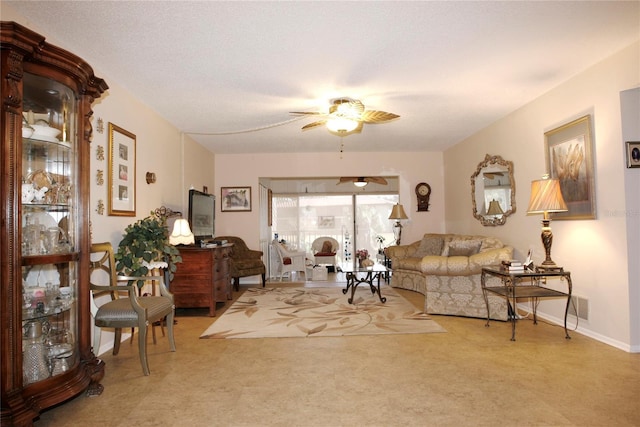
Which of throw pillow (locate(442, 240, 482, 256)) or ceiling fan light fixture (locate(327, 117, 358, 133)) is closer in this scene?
ceiling fan light fixture (locate(327, 117, 358, 133))

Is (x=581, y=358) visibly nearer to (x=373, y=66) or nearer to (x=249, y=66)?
(x=373, y=66)

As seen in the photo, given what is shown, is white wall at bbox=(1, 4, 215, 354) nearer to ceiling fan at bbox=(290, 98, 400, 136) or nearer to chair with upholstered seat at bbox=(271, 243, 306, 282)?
ceiling fan at bbox=(290, 98, 400, 136)

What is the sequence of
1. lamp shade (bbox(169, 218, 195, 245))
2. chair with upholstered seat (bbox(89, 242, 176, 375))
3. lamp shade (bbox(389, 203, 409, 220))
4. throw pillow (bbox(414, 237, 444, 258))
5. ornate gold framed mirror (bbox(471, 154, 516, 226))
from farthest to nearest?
1. lamp shade (bbox(389, 203, 409, 220))
2. throw pillow (bbox(414, 237, 444, 258))
3. ornate gold framed mirror (bbox(471, 154, 516, 226))
4. lamp shade (bbox(169, 218, 195, 245))
5. chair with upholstered seat (bbox(89, 242, 176, 375))

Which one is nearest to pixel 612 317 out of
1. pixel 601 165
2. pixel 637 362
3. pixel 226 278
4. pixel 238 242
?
pixel 637 362

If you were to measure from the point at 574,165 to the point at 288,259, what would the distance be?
5.21 m

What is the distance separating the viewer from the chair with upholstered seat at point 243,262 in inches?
246

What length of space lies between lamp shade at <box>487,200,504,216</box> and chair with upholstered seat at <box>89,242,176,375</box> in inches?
172

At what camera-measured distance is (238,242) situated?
692 cm

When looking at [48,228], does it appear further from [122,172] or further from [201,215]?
[201,215]

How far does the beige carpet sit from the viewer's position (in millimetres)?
3889

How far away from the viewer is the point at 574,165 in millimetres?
3770

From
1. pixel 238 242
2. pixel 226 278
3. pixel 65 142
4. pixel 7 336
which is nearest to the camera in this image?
pixel 7 336

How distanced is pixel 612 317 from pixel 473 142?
3.45 metres

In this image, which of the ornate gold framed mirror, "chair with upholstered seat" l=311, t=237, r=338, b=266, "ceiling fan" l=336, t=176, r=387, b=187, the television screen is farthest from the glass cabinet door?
"chair with upholstered seat" l=311, t=237, r=338, b=266
